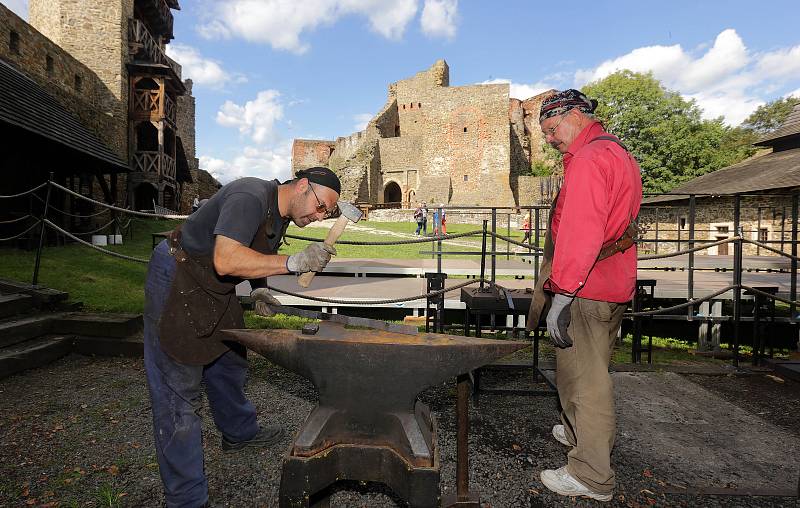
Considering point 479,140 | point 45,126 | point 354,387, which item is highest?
point 479,140

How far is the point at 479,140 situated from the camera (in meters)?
38.4

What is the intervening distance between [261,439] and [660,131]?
35.7 metres

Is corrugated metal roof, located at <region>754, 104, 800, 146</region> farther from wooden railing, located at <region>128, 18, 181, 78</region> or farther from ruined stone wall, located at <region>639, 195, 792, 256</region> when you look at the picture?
wooden railing, located at <region>128, 18, 181, 78</region>

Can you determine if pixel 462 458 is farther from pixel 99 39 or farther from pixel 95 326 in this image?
pixel 99 39

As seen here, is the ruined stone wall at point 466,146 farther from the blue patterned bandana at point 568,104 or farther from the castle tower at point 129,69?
the blue patterned bandana at point 568,104

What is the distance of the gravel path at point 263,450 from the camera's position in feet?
7.39

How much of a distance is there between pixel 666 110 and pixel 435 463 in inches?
1463

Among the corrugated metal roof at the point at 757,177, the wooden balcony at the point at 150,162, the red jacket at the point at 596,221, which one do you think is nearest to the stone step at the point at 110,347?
the red jacket at the point at 596,221

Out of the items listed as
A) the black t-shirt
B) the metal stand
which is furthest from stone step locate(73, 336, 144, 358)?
the metal stand

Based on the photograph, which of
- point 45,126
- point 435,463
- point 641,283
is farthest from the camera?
point 45,126

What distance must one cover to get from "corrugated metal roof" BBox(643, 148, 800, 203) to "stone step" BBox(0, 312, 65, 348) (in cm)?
1590

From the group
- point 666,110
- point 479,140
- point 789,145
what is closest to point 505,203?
point 479,140

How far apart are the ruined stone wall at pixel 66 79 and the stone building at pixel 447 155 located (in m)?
19.5

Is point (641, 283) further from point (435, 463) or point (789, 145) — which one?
point (789, 145)
